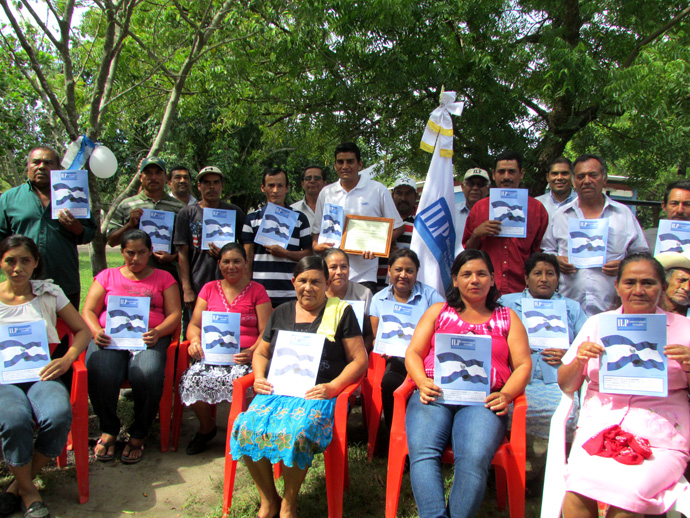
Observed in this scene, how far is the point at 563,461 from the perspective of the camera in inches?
114

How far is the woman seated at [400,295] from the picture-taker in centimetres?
414

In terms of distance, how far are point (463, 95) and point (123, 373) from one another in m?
4.45

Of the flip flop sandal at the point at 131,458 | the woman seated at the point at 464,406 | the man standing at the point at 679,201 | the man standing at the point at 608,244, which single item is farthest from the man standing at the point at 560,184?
the flip flop sandal at the point at 131,458

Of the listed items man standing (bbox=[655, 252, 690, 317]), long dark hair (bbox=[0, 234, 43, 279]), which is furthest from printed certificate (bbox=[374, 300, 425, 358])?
long dark hair (bbox=[0, 234, 43, 279])

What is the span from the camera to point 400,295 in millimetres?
4383

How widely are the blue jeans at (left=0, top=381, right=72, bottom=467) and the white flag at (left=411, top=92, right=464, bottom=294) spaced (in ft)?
9.96

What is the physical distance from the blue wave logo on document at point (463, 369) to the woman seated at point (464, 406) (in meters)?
0.12

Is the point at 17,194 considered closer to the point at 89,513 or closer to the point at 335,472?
the point at 89,513

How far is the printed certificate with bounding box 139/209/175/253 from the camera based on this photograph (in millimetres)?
4984

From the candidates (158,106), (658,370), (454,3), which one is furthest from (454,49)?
(158,106)

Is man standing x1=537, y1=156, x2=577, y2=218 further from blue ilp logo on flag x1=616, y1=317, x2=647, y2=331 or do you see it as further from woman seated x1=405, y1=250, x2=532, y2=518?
blue ilp logo on flag x1=616, y1=317, x2=647, y2=331

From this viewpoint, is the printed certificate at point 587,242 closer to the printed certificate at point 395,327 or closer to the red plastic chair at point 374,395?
the printed certificate at point 395,327

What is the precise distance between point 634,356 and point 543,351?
39.1 inches

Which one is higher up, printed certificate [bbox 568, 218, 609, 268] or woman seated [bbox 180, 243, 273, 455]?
printed certificate [bbox 568, 218, 609, 268]
